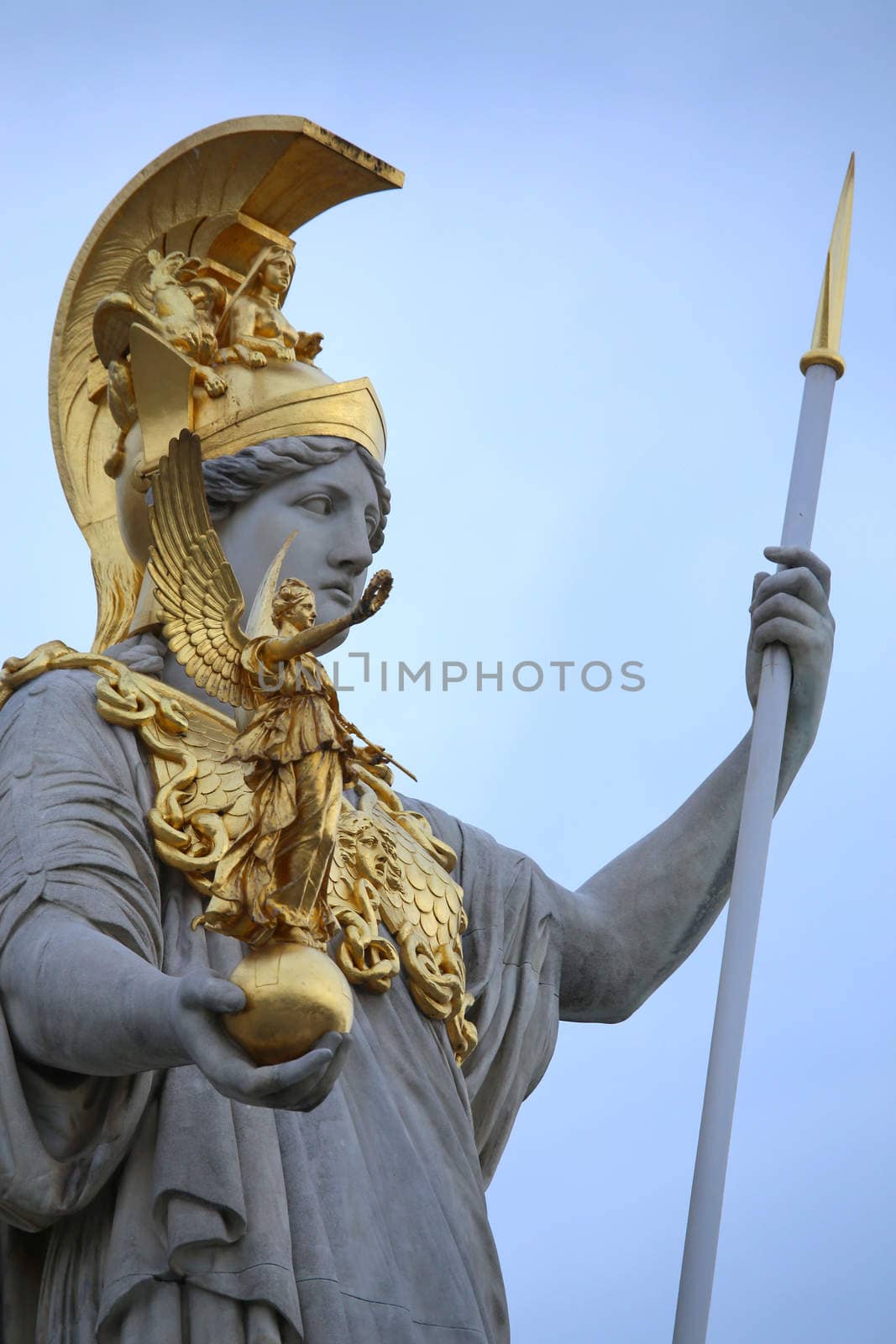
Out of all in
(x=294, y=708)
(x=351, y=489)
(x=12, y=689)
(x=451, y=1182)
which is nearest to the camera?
(x=294, y=708)

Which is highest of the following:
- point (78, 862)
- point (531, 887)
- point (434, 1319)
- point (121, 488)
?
point (121, 488)

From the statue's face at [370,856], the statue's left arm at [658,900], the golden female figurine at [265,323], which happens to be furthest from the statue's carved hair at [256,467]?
the statue's left arm at [658,900]

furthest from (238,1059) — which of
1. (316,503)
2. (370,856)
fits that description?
(316,503)

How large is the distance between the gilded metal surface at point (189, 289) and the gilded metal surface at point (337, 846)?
0.81 meters

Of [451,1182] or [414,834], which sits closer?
[451,1182]

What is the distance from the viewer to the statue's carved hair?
28.7ft

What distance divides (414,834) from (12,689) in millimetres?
1348

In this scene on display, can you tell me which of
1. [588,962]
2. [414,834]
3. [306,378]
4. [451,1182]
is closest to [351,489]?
[306,378]

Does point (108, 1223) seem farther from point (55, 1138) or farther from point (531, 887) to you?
point (531, 887)

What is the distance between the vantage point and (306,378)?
9.08 m

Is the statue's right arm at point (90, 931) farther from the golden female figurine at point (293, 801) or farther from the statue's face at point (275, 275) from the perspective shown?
the statue's face at point (275, 275)

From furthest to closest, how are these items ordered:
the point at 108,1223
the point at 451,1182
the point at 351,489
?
the point at 351,489, the point at 451,1182, the point at 108,1223

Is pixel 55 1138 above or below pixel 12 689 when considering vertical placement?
below

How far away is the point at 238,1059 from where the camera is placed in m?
6.11
